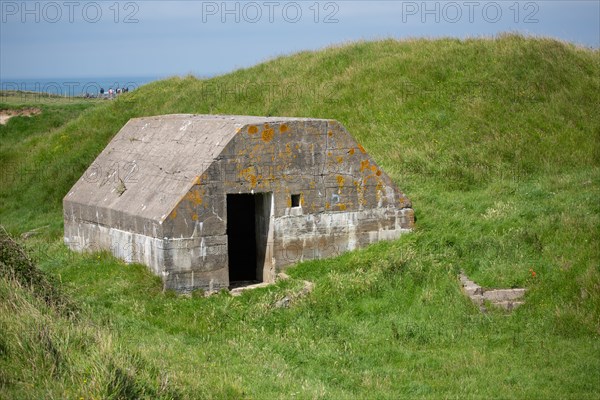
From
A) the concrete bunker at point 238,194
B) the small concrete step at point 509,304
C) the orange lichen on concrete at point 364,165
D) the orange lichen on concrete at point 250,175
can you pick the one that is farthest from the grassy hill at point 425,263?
the orange lichen on concrete at point 250,175

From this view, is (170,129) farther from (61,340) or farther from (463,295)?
(61,340)

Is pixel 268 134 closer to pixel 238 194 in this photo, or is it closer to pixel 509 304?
pixel 238 194

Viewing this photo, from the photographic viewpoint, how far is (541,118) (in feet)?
71.1

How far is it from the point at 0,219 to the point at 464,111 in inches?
516

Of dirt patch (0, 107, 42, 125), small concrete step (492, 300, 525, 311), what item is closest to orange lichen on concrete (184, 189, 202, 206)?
small concrete step (492, 300, 525, 311)

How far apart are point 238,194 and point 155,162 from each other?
1698 millimetres

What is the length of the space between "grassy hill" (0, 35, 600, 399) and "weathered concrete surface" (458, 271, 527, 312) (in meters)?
0.16

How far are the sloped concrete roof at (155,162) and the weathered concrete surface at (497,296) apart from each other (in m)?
4.07

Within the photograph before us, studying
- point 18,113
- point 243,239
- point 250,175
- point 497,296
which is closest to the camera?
point 497,296

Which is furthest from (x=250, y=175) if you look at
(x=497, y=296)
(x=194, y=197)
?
(x=497, y=296)

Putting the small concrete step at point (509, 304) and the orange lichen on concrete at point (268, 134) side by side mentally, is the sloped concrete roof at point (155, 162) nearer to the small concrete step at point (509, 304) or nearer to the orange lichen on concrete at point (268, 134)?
the orange lichen on concrete at point (268, 134)

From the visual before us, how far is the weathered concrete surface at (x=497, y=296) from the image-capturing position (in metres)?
12.5

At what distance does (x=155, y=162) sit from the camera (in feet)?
49.7

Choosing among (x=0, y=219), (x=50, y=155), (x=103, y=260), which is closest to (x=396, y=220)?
(x=103, y=260)
